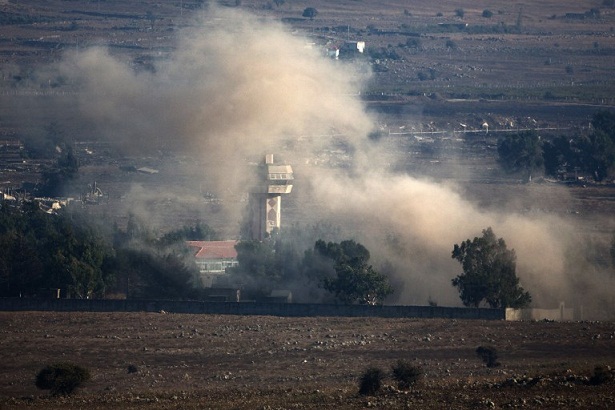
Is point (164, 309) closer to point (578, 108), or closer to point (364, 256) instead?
point (364, 256)

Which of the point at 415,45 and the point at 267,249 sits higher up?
the point at 415,45

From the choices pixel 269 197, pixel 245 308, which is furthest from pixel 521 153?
pixel 245 308

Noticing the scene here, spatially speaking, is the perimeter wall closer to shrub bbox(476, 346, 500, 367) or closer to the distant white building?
shrub bbox(476, 346, 500, 367)

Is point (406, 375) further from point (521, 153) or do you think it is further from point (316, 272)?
point (521, 153)

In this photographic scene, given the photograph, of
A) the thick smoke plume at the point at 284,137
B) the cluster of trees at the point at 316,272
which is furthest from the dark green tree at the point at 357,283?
the thick smoke plume at the point at 284,137

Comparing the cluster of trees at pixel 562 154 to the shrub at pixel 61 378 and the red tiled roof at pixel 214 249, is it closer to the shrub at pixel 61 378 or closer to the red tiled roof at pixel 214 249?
the red tiled roof at pixel 214 249

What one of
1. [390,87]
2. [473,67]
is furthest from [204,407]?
[473,67]
